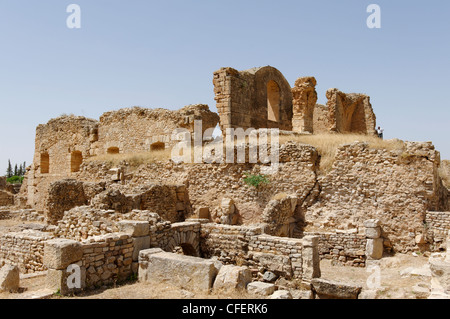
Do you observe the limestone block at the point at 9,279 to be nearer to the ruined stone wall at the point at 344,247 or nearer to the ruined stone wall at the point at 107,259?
the ruined stone wall at the point at 107,259

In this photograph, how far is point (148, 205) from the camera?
11945 mm

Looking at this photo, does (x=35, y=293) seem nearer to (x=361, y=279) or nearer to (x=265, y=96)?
(x=361, y=279)

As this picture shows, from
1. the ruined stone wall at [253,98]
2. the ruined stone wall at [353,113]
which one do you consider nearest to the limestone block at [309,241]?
the ruined stone wall at [253,98]

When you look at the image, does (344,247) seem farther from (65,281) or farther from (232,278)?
(65,281)

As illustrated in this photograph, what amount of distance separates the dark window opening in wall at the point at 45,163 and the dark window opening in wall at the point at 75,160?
2.51 m

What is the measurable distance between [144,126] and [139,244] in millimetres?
11499

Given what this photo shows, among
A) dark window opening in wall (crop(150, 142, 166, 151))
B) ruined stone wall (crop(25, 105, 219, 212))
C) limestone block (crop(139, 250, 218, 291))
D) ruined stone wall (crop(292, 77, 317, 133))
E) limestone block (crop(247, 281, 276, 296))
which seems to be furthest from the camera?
ruined stone wall (crop(292, 77, 317, 133))

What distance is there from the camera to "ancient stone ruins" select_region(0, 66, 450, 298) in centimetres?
624

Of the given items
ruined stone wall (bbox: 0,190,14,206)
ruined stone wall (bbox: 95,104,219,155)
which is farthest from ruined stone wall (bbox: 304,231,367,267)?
ruined stone wall (bbox: 0,190,14,206)

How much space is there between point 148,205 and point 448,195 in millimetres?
9609

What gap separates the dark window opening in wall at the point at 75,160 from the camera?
2050cm

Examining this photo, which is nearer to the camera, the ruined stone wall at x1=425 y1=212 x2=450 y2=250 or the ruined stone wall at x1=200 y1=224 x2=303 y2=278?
the ruined stone wall at x1=200 y1=224 x2=303 y2=278

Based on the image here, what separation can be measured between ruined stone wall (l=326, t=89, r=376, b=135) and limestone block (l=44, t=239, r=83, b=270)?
657 inches

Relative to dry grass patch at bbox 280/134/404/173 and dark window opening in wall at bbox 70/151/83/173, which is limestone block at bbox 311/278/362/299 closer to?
dry grass patch at bbox 280/134/404/173
